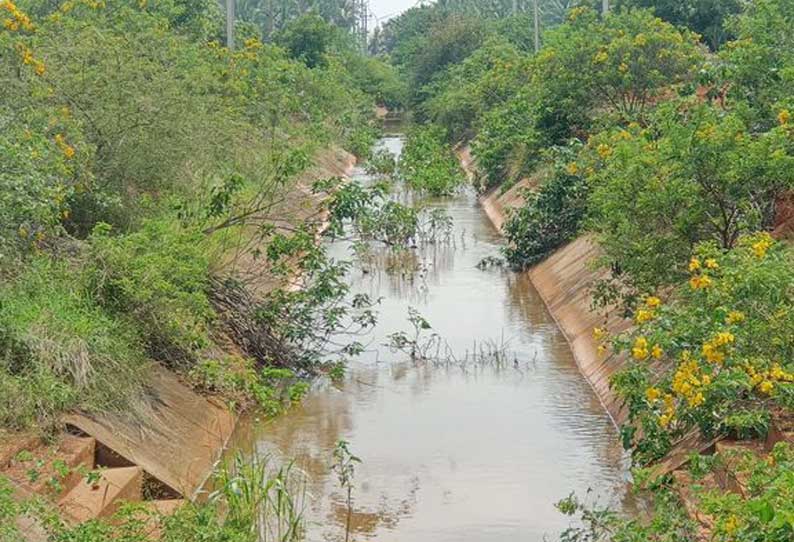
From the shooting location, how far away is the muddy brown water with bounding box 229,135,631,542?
462 inches

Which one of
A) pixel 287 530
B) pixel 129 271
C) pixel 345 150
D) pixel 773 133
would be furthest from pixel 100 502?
pixel 345 150

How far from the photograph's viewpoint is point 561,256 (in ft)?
76.6

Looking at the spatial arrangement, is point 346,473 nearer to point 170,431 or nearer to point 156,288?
point 170,431

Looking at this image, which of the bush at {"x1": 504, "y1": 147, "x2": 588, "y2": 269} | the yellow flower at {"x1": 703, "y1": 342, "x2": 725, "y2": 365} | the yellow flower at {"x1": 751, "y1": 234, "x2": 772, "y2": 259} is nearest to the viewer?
the yellow flower at {"x1": 703, "y1": 342, "x2": 725, "y2": 365}

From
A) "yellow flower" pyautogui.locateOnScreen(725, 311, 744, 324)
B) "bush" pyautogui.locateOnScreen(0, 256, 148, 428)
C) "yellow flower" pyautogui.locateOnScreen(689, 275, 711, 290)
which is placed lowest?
"bush" pyautogui.locateOnScreen(0, 256, 148, 428)

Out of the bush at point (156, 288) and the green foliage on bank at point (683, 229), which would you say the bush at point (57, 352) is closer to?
the bush at point (156, 288)

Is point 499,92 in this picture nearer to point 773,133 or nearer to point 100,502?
point 773,133

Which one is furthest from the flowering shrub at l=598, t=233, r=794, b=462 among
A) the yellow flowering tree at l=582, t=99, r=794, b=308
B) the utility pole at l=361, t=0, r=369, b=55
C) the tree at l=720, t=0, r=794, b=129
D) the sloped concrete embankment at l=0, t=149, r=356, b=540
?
the utility pole at l=361, t=0, r=369, b=55

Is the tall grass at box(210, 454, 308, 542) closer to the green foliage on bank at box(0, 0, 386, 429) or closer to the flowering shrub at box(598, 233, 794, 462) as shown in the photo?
the green foliage on bank at box(0, 0, 386, 429)

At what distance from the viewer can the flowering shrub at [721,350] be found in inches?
388

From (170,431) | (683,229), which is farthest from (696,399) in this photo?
(170,431)

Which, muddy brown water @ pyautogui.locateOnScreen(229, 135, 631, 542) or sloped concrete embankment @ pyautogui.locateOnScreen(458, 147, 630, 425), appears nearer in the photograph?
muddy brown water @ pyautogui.locateOnScreen(229, 135, 631, 542)

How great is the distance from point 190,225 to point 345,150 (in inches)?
1376

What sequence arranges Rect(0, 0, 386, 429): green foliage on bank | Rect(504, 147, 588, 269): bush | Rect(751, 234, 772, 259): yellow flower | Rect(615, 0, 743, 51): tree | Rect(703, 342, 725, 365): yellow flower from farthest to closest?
Rect(615, 0, 743, 51): tree, Rect(504, 147, 588, 269): bush, Rect(0, 0, 386, 429): green foliage on bank, Rect(751, 234, 772, 259): yellow flower, Rect(703, 342, 725, 365): yellow flower
